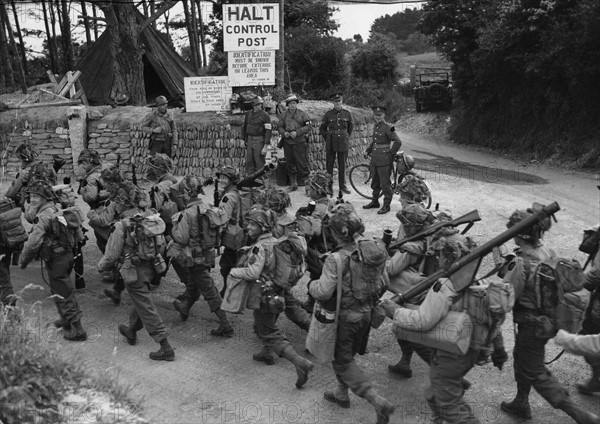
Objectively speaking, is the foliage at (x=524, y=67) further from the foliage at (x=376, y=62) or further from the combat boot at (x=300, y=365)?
the combat boot at (x=300, y=365)

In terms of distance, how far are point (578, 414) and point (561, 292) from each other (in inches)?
36.6

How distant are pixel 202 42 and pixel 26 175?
79.0ft

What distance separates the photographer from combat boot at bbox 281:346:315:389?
19.5 feet

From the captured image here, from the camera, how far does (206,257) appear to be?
712 centimetres

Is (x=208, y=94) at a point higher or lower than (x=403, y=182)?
higher

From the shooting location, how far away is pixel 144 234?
6.57 metres

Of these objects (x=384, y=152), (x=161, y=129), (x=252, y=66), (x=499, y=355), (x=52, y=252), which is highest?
(x=252, y=66)

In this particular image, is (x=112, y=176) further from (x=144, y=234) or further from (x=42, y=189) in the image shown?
(x=144, y=234)

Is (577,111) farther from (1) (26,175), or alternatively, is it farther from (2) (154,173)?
(1) (26,175)

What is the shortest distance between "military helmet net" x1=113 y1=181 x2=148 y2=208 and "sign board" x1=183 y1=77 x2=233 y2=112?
25.8 feet

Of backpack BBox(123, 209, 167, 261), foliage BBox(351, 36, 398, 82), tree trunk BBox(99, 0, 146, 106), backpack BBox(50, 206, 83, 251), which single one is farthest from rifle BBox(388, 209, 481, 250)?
foliage BBox(351, 36, 398, 82)

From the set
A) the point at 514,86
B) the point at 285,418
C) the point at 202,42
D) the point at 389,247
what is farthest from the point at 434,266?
the point at 202,42

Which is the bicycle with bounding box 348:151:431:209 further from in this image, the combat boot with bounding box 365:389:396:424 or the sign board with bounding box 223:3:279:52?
the sign board with bounding box 223:3:279:52

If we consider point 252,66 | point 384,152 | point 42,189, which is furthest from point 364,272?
point 252,66
